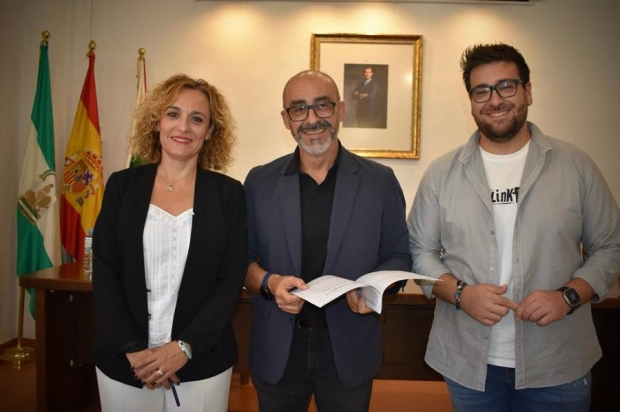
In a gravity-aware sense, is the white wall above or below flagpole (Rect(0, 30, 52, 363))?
Result: above

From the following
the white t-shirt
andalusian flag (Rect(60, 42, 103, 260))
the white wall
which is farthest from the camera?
the white wall

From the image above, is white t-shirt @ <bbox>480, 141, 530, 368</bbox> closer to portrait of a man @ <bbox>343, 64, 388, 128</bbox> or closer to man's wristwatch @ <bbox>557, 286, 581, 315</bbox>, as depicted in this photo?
man's wristwatch @ <bbox>557, 286, 581, 315</bbox>

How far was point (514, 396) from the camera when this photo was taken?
5.11 ft

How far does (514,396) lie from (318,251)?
32.1 inches

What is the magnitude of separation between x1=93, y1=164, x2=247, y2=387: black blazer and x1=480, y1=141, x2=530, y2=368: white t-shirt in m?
0.87

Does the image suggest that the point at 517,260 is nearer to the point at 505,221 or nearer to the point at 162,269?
the point at 505,221

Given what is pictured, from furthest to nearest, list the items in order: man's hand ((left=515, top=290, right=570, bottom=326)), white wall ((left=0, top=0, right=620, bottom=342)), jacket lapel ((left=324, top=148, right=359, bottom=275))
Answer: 1. white wall ((left=0, top=0, right=620, bottom=342))
2. jacket lapel ((left=324, top=148, right=359, bottom=275))
3. man's hand ((left=515, top=290, right=570, bottom=326))

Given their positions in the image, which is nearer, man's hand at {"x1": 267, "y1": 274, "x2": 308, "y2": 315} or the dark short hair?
man's hand at {"x1": 267, "y1": 274, "x2": 308, "y2": 315}

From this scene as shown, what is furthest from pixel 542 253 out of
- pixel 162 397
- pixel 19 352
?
pixel 19 352

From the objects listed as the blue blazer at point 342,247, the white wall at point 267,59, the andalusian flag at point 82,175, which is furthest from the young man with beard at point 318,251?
the andalusian flag at point 82,175

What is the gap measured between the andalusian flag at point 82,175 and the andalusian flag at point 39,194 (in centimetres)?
10

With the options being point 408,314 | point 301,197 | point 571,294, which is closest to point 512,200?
point 571,294

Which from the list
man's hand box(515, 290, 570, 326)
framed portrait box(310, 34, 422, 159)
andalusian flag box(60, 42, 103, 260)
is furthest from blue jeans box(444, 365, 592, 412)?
andalusian flag box(60, 42, 103, 260)

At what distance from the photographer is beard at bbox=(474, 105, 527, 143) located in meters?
1.57
